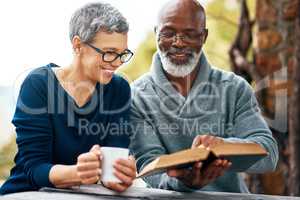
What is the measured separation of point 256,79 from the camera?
11.3ft

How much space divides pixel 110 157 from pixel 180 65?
A: 49 cm

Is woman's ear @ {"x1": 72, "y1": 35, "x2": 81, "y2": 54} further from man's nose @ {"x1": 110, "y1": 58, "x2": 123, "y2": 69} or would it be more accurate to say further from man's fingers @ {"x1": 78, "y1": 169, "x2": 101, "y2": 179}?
man's fingers @ {"x1": 78, "y1": 169, "x2": 101, "y2": 179}

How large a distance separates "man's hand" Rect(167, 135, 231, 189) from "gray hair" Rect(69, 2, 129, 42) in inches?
15.0

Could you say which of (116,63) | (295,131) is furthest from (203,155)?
(295,131)

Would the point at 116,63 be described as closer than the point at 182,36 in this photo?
Yes

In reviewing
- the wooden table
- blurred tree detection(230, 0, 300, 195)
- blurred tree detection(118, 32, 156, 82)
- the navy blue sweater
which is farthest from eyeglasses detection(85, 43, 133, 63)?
blurred tree detection(118, 32, 156, 82)

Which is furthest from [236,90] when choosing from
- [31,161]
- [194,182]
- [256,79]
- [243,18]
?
[243,18]

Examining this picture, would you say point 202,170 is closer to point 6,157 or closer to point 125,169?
point 125,169

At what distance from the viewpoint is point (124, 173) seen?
1.72 m

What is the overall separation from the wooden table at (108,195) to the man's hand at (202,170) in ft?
0.15

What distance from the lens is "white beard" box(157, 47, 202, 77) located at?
2049mm

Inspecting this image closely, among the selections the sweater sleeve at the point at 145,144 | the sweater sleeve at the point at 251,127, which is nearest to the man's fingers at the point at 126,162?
the sweater sleeve at the point at 145,144

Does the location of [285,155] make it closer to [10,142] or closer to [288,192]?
[288,192]

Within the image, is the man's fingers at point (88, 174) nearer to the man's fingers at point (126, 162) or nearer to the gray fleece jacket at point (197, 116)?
the man's fingers at point (126, 162)
